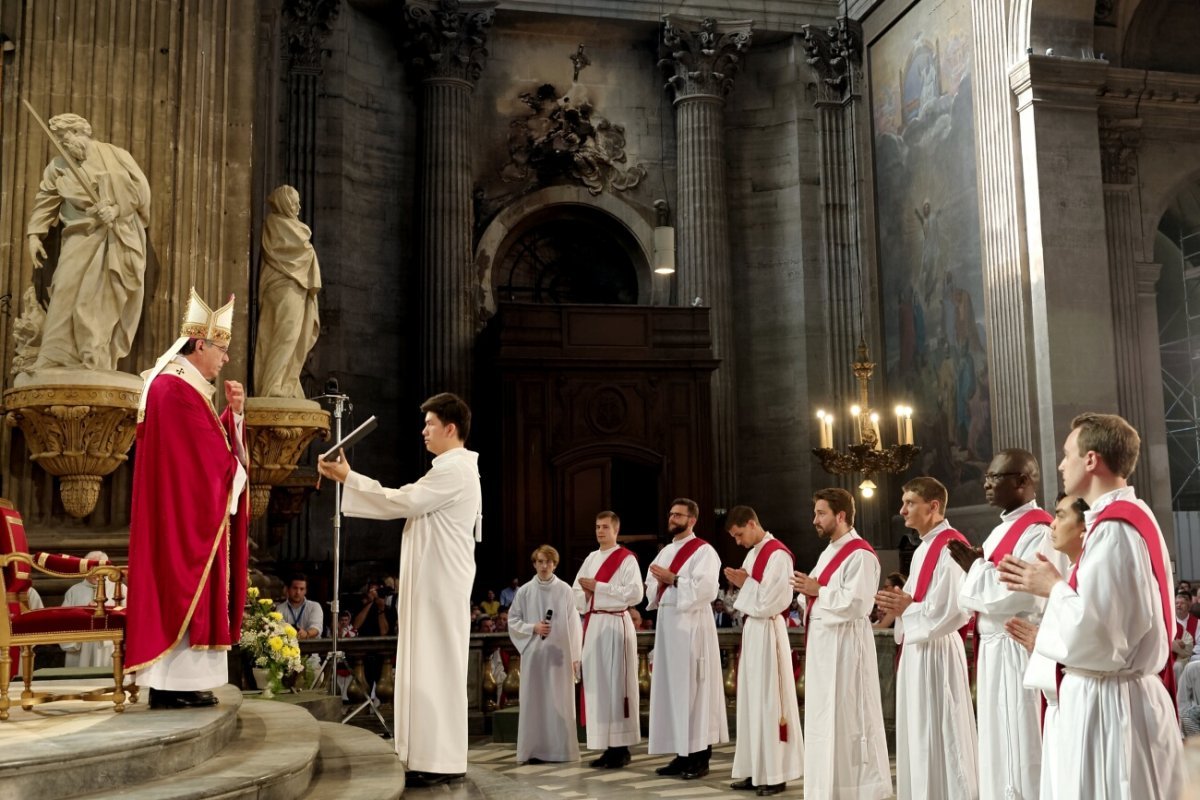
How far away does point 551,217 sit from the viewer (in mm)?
20328

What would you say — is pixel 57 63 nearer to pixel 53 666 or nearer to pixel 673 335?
pixel 53 666

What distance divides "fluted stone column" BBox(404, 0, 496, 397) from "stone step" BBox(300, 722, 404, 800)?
11.9m

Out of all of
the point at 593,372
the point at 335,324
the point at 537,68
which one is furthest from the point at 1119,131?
the point at 335,324

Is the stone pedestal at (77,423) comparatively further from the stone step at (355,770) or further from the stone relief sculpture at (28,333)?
the stone step at (355,770)

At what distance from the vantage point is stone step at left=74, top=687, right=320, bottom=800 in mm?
4168

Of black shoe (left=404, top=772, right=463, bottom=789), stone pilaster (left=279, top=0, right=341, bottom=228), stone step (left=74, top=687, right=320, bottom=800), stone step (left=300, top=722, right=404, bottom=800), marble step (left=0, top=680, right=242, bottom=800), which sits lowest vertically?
black shoe (left=404, top=772, right=463, bottom=789)

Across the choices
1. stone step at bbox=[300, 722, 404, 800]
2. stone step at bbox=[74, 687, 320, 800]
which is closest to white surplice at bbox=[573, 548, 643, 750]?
stone step at bbox=[300, 722, 404, 800]

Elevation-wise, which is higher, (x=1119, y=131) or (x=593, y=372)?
(x=1119, y=131)

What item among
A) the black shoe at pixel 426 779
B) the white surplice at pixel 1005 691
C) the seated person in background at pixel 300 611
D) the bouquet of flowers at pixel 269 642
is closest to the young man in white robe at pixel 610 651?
the bouquet of flowers at pixel 269 642

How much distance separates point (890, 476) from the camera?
18.7m

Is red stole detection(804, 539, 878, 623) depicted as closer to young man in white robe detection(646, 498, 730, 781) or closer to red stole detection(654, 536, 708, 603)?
young man in white robe detection(646, 498, 730, 781)

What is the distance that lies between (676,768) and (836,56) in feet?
46.5

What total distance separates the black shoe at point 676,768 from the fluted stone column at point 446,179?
972 centimetres

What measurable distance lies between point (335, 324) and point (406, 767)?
12948 millimetres
